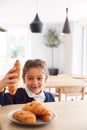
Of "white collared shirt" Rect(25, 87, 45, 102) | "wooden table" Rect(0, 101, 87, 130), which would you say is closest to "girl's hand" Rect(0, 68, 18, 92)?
"wooden table" Rect(0, 101, 87, 130)

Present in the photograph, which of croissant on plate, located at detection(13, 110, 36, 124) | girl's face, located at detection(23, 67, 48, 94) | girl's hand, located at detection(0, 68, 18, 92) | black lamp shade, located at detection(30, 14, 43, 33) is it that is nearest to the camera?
croissant on plate, located at detection(13, 110, 36, 124)

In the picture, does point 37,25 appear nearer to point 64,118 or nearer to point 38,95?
point 38,95

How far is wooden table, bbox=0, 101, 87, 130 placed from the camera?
93 centimetres

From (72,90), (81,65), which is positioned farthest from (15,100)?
(81,65)

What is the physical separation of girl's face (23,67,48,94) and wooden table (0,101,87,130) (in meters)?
0.16

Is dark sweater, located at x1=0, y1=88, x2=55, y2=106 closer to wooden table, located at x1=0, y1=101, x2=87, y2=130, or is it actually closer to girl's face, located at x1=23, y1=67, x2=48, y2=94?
girl's face, located at x1=23, y1=67, x2=48, y2=94

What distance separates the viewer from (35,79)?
1396mm

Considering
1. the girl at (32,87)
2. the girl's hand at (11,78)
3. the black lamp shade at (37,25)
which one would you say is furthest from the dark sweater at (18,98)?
the black lamp shade at (37,25)

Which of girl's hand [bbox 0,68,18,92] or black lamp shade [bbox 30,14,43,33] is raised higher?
black lamp shade [bbox 30,14,43,33]

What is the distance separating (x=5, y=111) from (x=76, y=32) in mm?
6681

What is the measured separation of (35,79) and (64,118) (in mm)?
405

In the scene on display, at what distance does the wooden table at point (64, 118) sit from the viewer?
0.93 m

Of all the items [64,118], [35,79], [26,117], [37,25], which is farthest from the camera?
[37,25]

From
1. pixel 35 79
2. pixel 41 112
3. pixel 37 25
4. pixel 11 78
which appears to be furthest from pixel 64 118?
pixel 37 25
